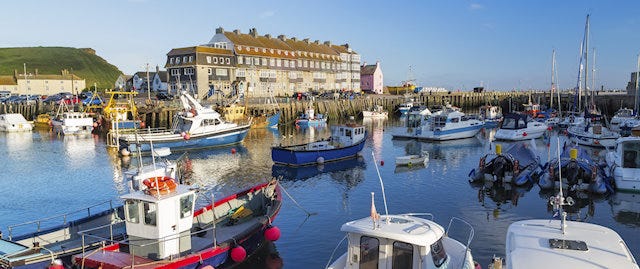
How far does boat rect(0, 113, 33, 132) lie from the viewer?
61344 millimetres

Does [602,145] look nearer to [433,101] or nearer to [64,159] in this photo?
[64,159]

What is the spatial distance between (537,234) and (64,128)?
5953cm

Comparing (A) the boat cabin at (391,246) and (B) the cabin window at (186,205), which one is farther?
(B) the cabin window at (186,205)

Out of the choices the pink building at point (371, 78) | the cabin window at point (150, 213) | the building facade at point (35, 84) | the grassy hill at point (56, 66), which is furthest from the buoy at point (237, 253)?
the grassy hill at point (56, 66)

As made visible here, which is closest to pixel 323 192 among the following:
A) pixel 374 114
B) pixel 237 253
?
pixel 237 253

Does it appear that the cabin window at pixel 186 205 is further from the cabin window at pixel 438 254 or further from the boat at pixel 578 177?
the boat at pixel 578 177

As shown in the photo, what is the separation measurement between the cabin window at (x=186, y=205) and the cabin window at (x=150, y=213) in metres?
0.79

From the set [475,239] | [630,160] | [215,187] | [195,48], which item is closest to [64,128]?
[195,48]

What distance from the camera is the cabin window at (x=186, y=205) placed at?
13.8 m

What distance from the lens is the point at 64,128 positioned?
56875 mm

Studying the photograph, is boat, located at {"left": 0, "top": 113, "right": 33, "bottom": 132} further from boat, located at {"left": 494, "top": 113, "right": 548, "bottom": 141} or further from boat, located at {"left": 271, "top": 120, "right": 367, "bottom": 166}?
boat, located at {"left": 494, "top": 113, "right": 548, "bottom": 141}

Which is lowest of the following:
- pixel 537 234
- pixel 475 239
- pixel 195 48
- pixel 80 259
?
pixel 475 239

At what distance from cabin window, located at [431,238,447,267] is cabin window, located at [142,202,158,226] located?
7.97 m

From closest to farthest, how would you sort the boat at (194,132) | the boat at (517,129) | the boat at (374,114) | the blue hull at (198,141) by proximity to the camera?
the blue hull at (198,141), the boat at (194,132), the boat at (517,129), the boat at (374,114)
